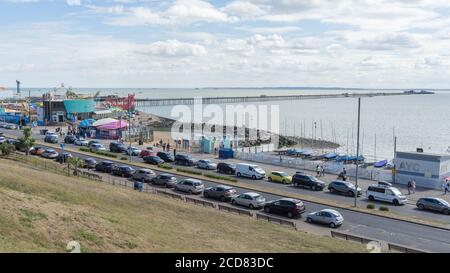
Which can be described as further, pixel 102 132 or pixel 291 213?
pixel 102 132

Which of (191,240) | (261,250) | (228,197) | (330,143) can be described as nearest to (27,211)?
(191,240)

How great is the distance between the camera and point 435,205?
3241 cm

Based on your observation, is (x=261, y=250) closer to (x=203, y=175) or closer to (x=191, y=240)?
(x=191, y=240)

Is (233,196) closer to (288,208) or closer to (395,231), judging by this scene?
(288,208)

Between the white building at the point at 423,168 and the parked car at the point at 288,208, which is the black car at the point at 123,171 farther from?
the white building at the point at 423,168

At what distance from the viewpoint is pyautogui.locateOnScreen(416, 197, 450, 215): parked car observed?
105 ft

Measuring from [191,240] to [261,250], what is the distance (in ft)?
10.2

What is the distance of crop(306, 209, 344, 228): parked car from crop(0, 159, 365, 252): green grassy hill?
384cm

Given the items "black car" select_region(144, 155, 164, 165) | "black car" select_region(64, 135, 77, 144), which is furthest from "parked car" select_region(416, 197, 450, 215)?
"black car" select_region(64, 135, 77, 144)

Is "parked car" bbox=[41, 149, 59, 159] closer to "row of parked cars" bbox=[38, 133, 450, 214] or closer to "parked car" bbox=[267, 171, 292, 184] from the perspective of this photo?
"row of parked cars" bbox=[38, 133, 450, 214]

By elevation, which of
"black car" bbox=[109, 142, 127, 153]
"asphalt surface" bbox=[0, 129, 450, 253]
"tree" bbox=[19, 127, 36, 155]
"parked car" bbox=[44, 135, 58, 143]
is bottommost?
"asphalt surface" bbox=[0, 129, 450, 253]

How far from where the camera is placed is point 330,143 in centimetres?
10081

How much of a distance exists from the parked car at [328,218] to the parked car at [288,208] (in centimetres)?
117

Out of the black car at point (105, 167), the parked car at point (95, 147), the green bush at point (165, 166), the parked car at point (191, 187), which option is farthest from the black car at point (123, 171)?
the parked car at point (95, 147)
